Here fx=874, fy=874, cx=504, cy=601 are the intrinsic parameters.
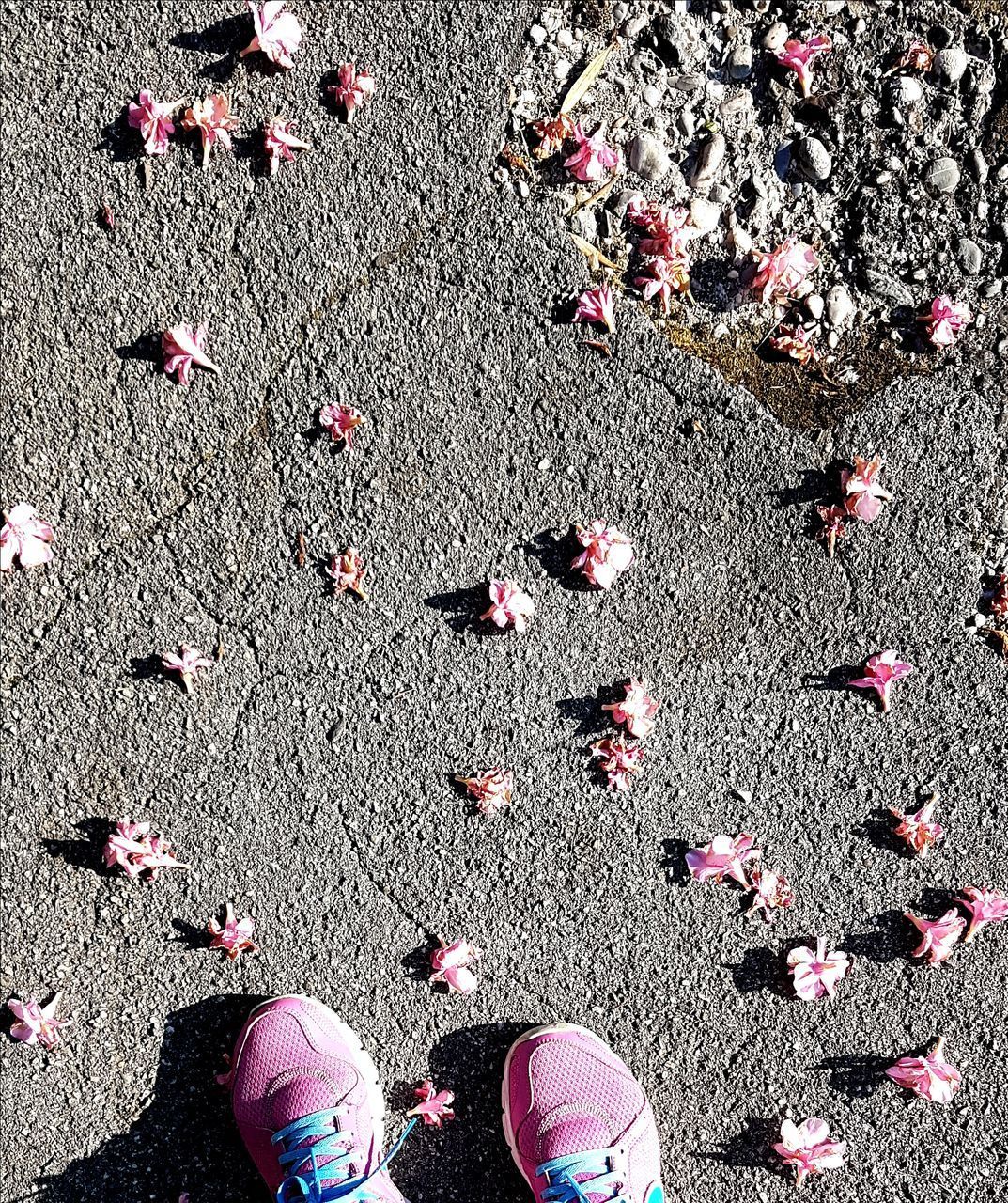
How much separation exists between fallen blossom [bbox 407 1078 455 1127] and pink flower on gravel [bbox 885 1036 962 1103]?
114cm

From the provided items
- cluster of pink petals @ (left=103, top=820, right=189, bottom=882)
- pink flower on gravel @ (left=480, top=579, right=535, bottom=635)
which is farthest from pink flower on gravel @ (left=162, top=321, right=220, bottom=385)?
cluster of pink petals @ (left=103, top=820, right=189, bottom=882)

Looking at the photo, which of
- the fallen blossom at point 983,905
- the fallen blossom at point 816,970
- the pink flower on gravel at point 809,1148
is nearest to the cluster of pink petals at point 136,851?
the fallen blossom at point 816,970

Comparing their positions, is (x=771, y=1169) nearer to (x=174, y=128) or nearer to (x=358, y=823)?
(x=358, y=823)

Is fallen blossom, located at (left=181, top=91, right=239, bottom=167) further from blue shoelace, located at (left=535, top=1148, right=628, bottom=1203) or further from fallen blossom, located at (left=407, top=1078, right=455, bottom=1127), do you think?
blue shoelace, located at (left=535, top=1148, right=628, bottom=1203)

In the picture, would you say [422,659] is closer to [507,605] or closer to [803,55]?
[507,605]

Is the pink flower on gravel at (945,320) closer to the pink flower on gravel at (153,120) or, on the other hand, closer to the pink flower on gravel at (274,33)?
the pink flower on gravel at (274,33)

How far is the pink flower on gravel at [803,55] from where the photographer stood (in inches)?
81.8

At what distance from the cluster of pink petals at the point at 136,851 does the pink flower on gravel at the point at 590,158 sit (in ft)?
6.25

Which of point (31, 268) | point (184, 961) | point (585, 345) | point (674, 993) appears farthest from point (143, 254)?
point (674, 993)

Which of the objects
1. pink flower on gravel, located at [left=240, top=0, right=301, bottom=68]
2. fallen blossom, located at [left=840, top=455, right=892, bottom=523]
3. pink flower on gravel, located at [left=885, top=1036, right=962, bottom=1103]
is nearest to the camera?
pink flower on gravel, located at [left=240, top=0, right=301, bottom=68]

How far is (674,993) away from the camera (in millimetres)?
2244

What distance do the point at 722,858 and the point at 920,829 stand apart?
1.67 ft

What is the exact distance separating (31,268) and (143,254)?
0.27 m

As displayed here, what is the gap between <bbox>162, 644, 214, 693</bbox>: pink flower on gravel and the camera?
2119 millimetres
